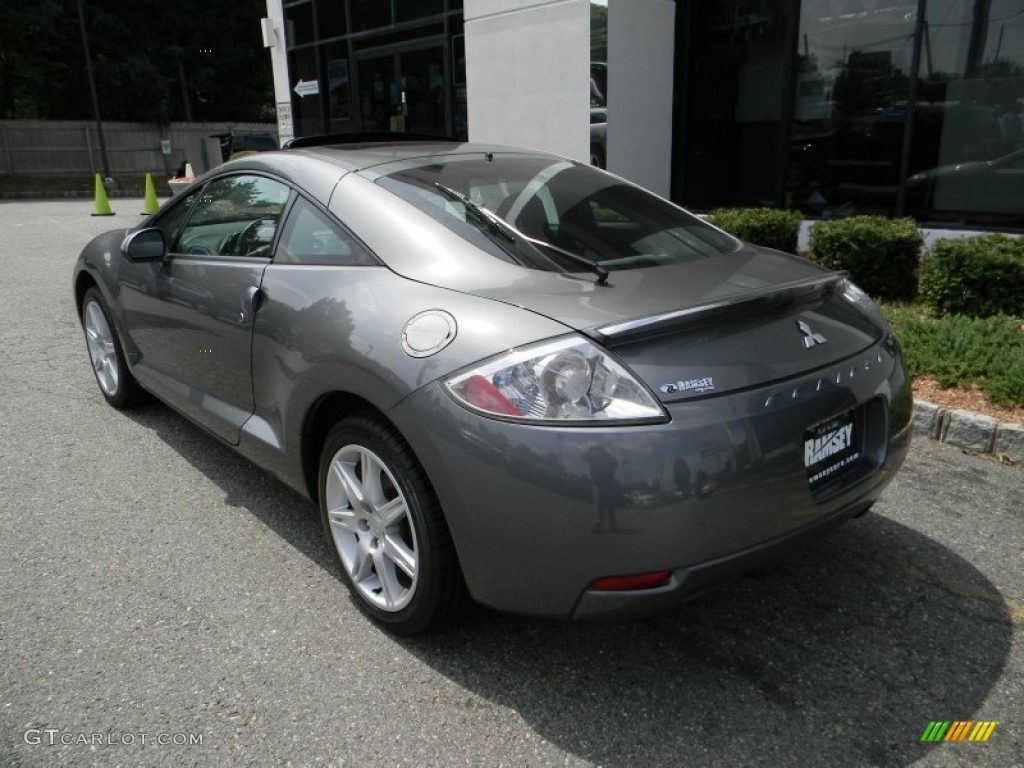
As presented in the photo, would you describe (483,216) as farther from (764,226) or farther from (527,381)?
(764,226)

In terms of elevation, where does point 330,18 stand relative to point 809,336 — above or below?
above

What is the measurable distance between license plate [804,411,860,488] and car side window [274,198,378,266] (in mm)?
1473

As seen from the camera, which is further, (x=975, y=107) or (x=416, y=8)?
(x=416, y=8)

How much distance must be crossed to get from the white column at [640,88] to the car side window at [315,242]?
23.5 feet

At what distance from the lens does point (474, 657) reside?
2.52 metres

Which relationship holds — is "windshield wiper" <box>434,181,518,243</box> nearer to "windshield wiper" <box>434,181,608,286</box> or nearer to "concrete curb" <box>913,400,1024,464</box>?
"windshield wiper" <box>434,181,608,286</box>

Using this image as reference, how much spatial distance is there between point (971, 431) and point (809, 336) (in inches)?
90.6

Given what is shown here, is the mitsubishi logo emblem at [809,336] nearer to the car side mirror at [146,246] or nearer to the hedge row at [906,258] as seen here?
the car side mirror at [146,246]

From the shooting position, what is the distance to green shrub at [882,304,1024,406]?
427 cm

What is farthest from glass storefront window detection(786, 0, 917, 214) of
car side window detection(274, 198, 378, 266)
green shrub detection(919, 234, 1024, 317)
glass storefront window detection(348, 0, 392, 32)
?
glass storefront window detection(348, 0, 392, 32)

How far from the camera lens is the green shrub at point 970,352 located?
4.27m

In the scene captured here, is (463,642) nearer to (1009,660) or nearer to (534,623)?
(534,623)

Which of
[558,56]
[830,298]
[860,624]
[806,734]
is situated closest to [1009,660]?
[860,624]

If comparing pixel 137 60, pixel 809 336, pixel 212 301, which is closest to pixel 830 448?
pixel 809 336
